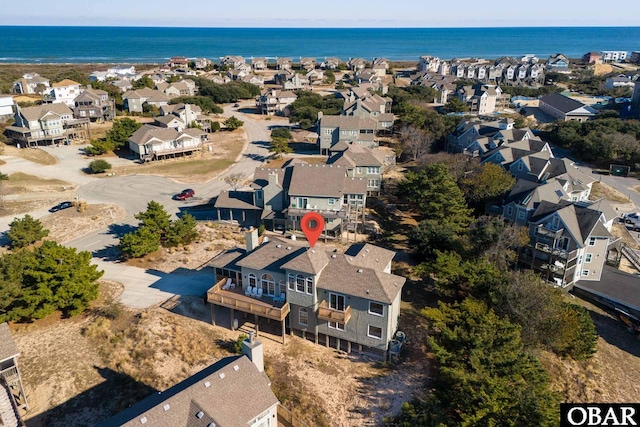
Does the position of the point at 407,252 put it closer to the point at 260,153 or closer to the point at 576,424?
the point at 576,424

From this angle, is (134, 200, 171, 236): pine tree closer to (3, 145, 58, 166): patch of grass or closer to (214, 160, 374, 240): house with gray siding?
(214, 160, 374, 240): house with gray siding

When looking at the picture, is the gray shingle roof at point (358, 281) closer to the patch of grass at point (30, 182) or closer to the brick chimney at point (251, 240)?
the brick chimney at point (251, 240)

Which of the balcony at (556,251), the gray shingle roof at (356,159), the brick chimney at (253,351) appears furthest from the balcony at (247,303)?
the gray shingle roof at (356,159)

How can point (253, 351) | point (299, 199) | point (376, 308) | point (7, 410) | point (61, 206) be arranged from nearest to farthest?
point (253, 351) → point (7, 410) → point (376, 308) → point (299, 199) → point (61, 206)

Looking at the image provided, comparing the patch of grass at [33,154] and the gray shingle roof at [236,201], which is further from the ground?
the gray shingle roof at [236,201]

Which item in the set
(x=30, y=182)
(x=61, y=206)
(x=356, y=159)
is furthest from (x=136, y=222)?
(x=356, y=159)

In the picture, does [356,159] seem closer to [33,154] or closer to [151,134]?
[151,134]
